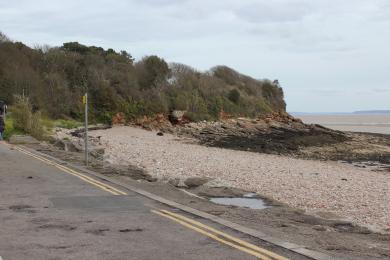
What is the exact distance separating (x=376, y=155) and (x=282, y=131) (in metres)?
17.3

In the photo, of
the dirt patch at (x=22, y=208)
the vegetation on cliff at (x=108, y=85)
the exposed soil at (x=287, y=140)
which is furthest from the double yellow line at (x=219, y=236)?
the vegetation on cliff at (x=108, y=85)

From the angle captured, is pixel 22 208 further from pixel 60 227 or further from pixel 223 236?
pixel 223 236

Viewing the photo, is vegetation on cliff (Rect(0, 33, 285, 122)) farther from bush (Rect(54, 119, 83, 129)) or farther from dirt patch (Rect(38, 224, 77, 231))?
dirt patch (Rect(38, 224, 77, 231))

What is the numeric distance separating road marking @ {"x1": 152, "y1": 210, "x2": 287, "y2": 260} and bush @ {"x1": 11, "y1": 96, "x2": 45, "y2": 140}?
2234 centimetres

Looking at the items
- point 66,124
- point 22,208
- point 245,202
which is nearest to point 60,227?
point 22,208

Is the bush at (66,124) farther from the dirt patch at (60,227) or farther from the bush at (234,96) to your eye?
the dirt patch at (60,227)

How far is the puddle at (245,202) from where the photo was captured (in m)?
11.9

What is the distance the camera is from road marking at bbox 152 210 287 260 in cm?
680

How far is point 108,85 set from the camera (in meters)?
58.2

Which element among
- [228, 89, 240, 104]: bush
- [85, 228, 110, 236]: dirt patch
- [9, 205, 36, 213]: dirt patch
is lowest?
[85, 228, 110, 236]: dirt patch

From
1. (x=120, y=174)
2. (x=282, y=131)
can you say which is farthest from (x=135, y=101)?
(x=120, y=174)

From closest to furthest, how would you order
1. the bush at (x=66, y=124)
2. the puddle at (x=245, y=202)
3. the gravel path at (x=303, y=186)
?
the puddle at (x=245, y=202) → the gravel path at (x=303, y=186) → the bush at (x=66, y=124)

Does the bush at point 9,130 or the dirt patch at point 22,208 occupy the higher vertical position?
the bush at point 9,130

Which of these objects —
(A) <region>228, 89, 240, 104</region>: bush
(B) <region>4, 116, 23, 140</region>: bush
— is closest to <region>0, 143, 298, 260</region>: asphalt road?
(B) <region>4, 116, 23, 140</region>: bush
